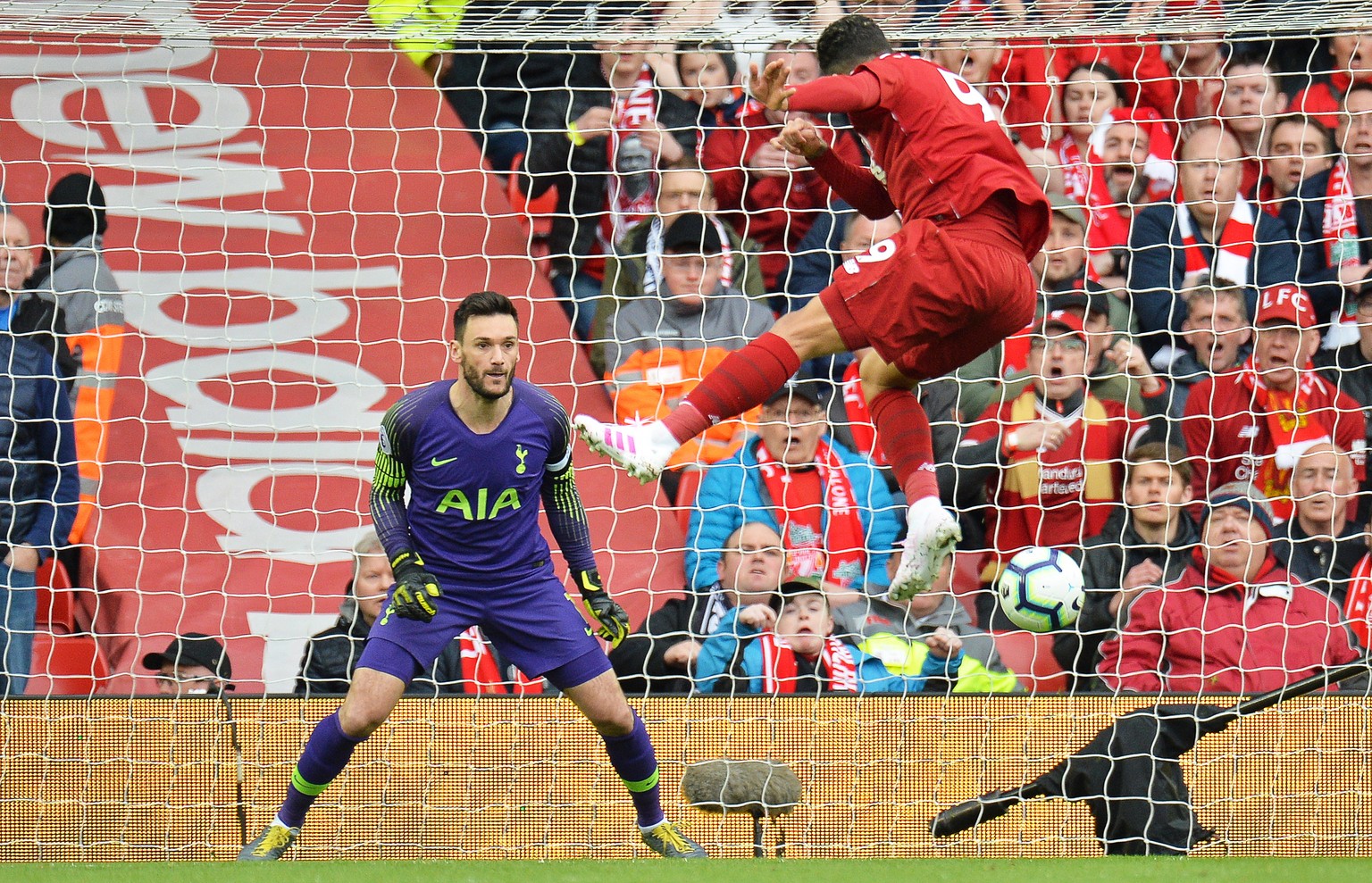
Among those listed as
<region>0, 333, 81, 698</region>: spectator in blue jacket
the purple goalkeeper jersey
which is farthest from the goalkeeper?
<region>0, 333, 81, 698</region>: spectator in blue jacket

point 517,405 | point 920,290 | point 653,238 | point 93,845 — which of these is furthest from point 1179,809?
point 93,845

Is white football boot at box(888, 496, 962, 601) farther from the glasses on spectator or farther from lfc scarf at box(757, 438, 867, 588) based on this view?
the glasses on spectator

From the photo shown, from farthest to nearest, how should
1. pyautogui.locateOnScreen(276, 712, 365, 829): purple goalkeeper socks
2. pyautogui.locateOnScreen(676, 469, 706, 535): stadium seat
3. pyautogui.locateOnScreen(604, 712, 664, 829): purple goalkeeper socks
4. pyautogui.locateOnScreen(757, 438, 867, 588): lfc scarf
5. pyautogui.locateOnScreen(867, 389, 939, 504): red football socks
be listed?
pyautogui.locateOnScreen(676, 469, 706, 535): stadium seat → pyautogui.locateOnScreen(757, 438, 867, 588): lfc scarf → pyautogui.locateOnScreen(604, 712, 664, 829): purple goalkeeper socks → pyautogui.locateOnScreen(276, 712, 365, 829): purple goalkeeper socks → pyautogui.locateOnScreen(867, 389, 939, 504): red football socks

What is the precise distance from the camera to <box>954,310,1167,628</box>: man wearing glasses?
6012mm

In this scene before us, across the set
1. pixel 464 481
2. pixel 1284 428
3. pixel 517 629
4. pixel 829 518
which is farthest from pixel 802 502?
pixel 1284 428

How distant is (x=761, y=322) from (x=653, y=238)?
0.59 meters

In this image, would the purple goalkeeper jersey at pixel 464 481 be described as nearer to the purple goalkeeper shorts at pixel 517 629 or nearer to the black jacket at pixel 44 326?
the purple goalkeeper shorts at pixel 517 629

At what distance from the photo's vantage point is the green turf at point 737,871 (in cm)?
364

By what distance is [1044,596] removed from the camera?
15.8 ft

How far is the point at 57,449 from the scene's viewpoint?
19.5ft

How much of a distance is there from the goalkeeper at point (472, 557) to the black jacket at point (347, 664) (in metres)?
1.22

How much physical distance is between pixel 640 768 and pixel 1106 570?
90.0 inches

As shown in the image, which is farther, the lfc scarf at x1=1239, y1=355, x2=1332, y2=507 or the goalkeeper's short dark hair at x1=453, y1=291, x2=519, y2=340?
the lfc scarf at x1=1239, y1=355, x2=1332, y2=507

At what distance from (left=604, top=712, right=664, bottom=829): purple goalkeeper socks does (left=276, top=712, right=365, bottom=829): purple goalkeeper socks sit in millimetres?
806
